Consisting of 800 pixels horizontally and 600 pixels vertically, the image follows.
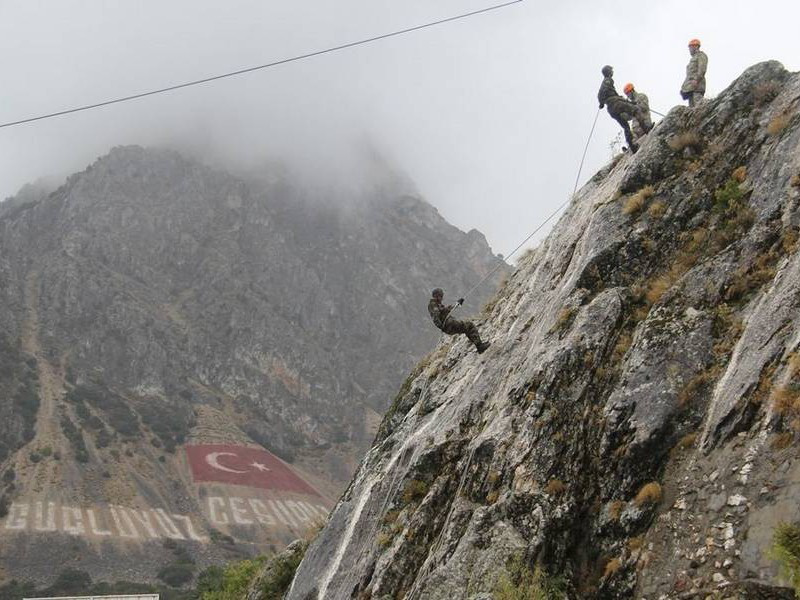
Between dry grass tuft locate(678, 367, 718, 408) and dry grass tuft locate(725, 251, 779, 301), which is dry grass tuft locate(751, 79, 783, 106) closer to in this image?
dry grass tuft locate(725, 251, 779, 301)

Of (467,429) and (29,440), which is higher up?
(29,440)

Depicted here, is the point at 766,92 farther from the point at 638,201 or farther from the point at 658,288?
the point at 658,288

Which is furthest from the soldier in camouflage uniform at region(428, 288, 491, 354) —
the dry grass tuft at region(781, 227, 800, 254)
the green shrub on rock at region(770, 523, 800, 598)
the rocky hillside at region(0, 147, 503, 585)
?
the rocky hillside at region(0, 147, 503, 585)

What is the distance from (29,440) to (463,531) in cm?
11122

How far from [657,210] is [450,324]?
5068mm

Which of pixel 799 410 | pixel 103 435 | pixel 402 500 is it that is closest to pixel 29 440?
pixel 103 435

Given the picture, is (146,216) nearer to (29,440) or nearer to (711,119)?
(29,440)

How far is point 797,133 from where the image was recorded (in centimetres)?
1137

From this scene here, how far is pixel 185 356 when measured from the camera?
470ft

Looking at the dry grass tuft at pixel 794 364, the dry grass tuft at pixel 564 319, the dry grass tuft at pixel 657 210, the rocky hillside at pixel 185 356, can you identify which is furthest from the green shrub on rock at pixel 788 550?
the rocky hillside at pixel 185 356

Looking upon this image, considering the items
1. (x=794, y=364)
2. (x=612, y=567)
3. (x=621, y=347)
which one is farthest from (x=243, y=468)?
(x=794, y=364)

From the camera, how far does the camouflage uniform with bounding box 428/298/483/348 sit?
50.9 ft

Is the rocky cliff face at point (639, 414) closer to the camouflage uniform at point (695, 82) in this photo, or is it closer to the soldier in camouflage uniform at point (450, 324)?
the soldier in camouflage uniform at point (450, 324)

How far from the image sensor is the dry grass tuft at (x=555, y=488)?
9281 millimetres
